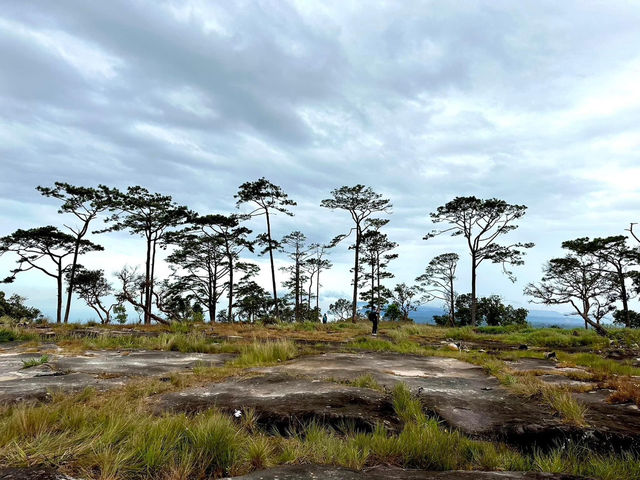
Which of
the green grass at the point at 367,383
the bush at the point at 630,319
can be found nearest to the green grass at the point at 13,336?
the green grass at the point at 367,383

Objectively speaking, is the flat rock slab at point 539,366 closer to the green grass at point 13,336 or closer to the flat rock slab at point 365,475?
the flat rock slab at point 365,475

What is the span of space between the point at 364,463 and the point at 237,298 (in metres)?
38.2

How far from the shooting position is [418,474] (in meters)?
2.75

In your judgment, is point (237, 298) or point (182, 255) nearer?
point (182, 255)

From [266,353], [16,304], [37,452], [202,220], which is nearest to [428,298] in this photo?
[202,220]

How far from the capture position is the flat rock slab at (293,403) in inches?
174

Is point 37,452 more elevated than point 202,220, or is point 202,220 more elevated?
point 202,220

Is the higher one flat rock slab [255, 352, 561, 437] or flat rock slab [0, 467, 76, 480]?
flat rock slab [0, 467, 76, 480]

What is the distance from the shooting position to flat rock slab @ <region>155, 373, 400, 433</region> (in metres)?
4.43

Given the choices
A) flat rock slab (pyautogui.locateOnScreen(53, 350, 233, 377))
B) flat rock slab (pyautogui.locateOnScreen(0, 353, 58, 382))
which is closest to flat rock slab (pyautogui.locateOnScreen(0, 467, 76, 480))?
flat rock slab (pyautogui.locateOnScreen(53, 350, 233, 377))

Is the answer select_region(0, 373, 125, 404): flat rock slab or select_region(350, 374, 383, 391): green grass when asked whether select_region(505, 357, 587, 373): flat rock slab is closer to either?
select_region(350, 374, 383, 391): green grass

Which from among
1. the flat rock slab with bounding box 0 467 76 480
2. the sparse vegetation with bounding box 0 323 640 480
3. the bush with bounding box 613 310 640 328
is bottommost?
the bush with bounding box 613 310 640 328

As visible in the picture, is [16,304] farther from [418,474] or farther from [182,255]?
[418,474]

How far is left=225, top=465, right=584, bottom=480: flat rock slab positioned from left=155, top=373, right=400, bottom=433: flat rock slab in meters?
1.49
